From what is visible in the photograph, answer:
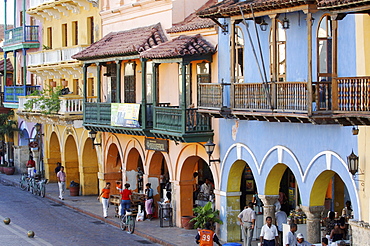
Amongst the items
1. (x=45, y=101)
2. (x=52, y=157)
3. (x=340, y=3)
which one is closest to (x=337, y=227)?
(x=340, y=3)

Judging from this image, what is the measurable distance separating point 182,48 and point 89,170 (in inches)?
524

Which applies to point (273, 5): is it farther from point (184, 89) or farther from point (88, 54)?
point (88, 54)

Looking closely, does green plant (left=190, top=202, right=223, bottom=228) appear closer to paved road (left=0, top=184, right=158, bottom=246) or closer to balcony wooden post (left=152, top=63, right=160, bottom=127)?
paved road (left=0, top=184, right=158, bottom=246)

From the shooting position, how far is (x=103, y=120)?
32125 mm

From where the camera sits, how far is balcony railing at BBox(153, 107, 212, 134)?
2539 cm

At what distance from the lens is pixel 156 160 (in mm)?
30547

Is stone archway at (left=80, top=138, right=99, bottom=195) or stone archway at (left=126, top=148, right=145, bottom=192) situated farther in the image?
stone archway at (left=80, top=138, right=99, bottom=195)

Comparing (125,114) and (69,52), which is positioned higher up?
(69,52)

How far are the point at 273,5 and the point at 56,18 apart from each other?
71.8 feet

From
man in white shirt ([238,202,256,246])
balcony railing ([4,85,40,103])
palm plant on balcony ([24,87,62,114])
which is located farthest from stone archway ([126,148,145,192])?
balcony railing ([4,85,40,103])

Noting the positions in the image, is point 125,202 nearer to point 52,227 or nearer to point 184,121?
point 52,227

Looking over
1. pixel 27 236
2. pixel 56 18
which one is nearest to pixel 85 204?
pixel 27 236

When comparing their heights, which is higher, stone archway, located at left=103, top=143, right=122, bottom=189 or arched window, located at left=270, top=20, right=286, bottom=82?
arched window, located at left=270, top=20, right=286, bottom=82

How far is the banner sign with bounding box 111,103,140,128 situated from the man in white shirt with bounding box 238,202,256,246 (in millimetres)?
6845
